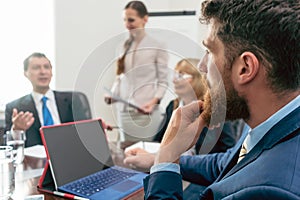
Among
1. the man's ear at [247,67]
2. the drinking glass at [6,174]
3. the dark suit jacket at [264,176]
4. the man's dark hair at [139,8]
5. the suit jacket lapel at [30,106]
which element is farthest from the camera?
the man's dark hair at [139,8]

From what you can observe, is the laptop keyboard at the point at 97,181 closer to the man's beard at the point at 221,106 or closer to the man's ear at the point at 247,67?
the man's beard at the point at 221,106

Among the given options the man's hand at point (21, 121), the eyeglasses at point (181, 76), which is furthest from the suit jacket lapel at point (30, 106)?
the eyeglasses at point (181, 76)

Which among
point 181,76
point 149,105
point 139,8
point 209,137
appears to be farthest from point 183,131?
point 139,8

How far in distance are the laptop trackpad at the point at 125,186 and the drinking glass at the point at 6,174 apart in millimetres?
312

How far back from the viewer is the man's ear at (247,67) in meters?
0.70

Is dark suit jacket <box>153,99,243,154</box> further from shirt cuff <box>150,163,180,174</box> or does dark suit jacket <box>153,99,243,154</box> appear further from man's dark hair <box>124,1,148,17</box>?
man's dark hair <box>124,1,148,17</box>

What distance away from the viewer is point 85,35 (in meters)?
3.26

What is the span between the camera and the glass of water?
134 cm

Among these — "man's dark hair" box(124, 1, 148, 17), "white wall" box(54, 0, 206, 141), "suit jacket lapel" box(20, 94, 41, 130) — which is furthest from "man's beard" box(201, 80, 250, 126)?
"white wall" box(54, 0, 206, 141)

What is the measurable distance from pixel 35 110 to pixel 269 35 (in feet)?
5.22

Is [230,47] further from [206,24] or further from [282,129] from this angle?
[282,129]

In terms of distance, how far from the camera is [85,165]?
108 centimetres

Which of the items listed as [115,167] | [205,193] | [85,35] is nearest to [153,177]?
[205,193]

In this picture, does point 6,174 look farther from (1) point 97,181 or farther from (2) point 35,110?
(2) point 35,110
